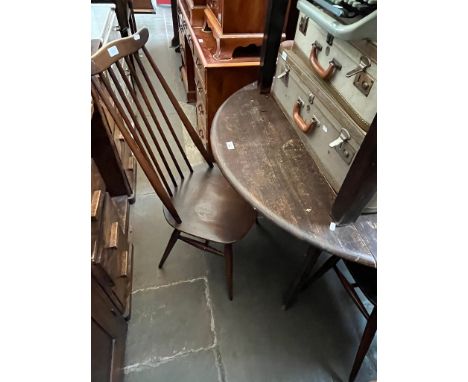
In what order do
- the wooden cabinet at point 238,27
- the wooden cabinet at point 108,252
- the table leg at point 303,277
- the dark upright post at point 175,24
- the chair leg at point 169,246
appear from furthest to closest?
the dark upright post at point 175,24, the wooden cabinet at point 238,27, the chair leg at point 169,246, the table leg at point 303,277, the wooden cabinet at point 108,252

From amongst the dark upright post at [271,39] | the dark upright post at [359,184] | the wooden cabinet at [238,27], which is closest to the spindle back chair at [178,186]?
the dark upright post at [271,39]

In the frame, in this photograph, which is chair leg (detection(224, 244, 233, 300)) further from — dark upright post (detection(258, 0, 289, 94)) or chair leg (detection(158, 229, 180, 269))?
dark upright post (detection(258, 0, 289, 94))

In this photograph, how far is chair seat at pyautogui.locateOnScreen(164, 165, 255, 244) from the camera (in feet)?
3.39

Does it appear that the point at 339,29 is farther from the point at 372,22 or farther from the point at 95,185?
the point at 95,185

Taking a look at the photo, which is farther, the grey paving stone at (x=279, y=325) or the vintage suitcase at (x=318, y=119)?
the grey paving stone at (x=279, y=325)

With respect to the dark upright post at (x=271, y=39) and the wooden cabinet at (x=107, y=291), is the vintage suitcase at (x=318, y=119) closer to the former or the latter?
the dark upright post at (x=271, y=39)

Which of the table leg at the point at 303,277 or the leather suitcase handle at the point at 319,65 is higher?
the leather suitcase handle at the point at 319,65

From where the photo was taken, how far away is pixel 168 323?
122cm

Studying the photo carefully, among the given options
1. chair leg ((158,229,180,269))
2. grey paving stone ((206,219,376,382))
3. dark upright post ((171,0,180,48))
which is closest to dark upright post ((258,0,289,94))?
chair leg ((158,229,180,269))

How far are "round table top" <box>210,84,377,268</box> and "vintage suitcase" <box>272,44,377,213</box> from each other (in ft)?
0.10

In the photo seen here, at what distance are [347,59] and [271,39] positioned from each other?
1.22 feet

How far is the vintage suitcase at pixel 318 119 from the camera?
686mm
